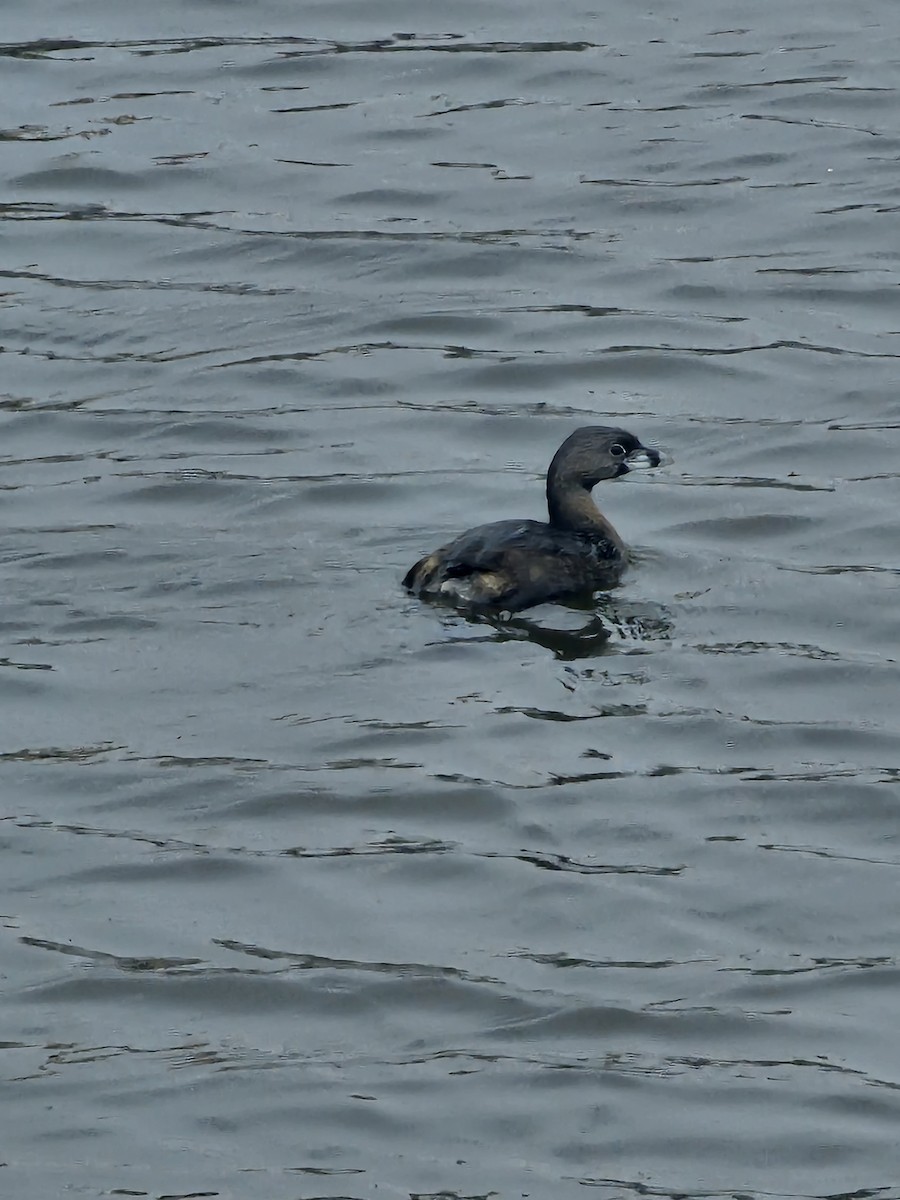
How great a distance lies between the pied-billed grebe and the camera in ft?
33.5

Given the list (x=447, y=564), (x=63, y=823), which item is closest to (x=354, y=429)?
(x=447, y=564)

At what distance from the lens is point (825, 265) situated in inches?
551

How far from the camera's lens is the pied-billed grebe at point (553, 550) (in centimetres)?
1020

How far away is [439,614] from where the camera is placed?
10.2 meters

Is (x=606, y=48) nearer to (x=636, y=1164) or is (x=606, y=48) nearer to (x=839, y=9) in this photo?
(x=839, y=9)

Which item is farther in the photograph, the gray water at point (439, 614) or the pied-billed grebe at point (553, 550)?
the pied-billed grebe at point (553, 550)

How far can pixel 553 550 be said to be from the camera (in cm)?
1048

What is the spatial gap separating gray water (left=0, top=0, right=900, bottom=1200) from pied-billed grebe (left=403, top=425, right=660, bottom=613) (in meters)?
0.16

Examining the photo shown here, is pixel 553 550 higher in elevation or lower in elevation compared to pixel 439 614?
higher

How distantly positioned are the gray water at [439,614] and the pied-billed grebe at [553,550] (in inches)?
6.5

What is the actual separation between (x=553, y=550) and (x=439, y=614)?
0.63 meters

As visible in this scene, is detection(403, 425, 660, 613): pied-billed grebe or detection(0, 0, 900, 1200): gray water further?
detection(403, 425, 660, 613): pied-billed grebe

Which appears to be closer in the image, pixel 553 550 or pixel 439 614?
pixel 439 614

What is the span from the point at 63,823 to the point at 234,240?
6.83m
